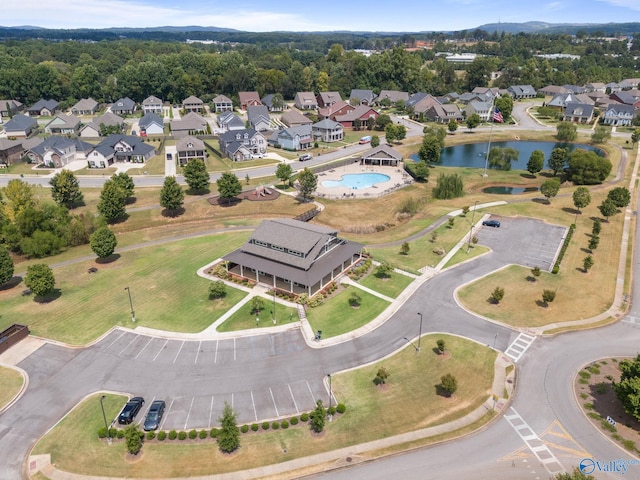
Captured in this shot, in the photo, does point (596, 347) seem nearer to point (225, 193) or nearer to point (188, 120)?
point (225, 193)

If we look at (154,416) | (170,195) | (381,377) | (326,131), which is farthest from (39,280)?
(326,131)

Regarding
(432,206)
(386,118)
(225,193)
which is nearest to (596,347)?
(432,206)

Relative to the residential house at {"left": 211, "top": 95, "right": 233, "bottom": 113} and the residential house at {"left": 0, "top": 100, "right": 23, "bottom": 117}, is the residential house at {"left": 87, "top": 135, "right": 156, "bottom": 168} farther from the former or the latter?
the residential house at {"left": 0, "top": 100, "right": 23, "bottom": 117}

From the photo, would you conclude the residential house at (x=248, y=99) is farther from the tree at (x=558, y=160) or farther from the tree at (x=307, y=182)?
the tree at (x=558, y=160)

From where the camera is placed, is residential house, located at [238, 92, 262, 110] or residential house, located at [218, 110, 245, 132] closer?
residential house, located at [218, 110, 245, 132]

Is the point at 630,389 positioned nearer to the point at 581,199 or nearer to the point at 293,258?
the point at 293,258

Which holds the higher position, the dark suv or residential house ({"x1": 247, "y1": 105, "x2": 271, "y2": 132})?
residential house ({"x1": 247, "y1": 105, "x2": 271, "y2": 132})

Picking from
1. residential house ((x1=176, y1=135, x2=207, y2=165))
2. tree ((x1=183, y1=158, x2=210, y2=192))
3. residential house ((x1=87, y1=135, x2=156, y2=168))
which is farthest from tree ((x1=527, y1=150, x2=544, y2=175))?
residential house ((x1=87, y1=135, x2=156, y2=168))

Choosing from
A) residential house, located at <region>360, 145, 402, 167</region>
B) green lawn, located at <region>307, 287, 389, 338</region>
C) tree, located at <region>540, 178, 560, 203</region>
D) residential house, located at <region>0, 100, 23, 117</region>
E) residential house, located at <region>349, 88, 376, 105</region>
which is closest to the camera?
green lawn, located at <region>307, 287, 389, 338</region>

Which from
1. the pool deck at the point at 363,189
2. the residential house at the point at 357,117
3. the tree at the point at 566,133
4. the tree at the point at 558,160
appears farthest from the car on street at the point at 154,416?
the tree at the point at 566,133
